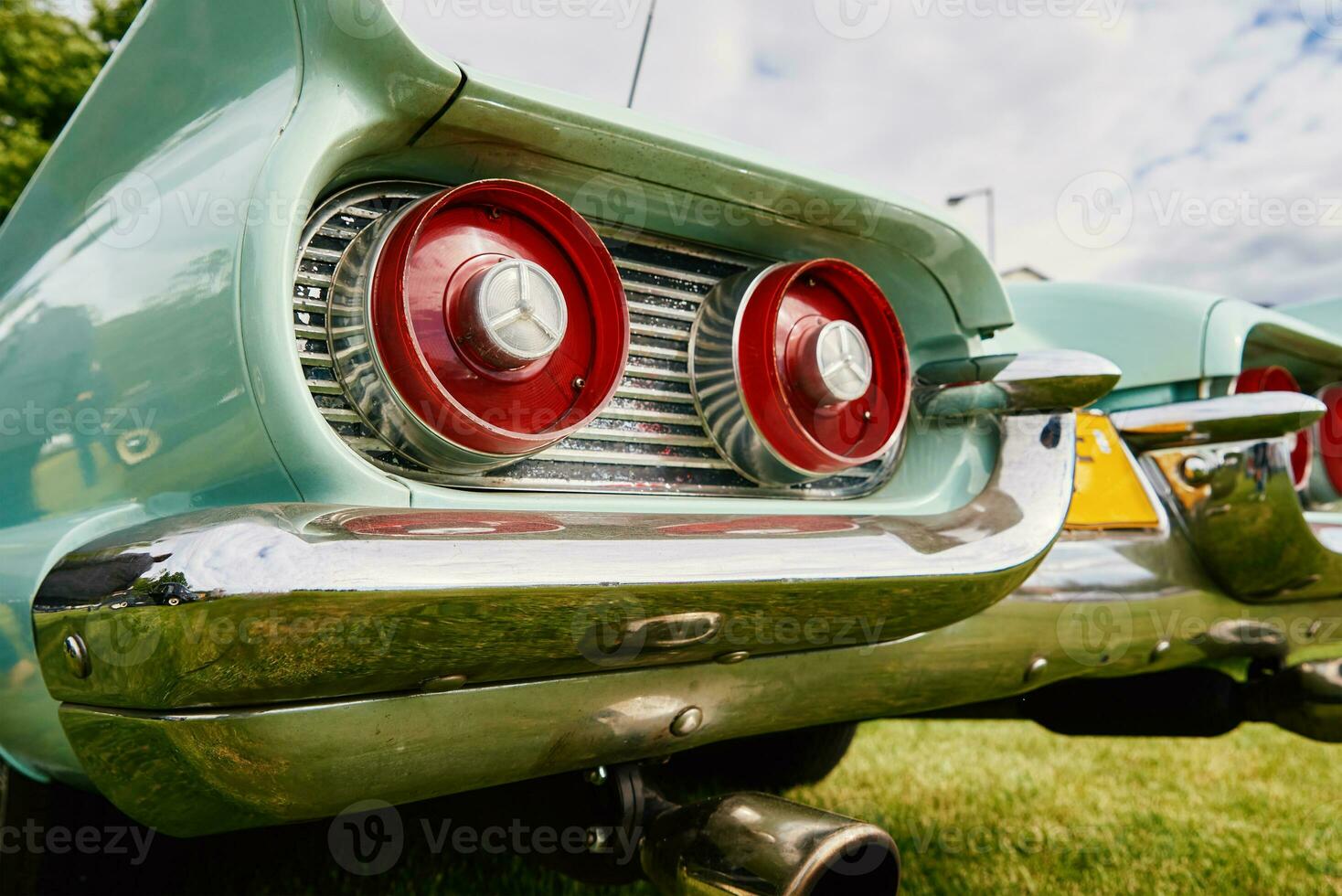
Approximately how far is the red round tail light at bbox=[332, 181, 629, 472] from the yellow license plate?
33.9 inches

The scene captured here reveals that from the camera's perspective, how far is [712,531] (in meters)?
1.06

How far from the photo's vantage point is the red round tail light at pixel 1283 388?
6.42 ft

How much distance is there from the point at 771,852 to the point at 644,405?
57cm

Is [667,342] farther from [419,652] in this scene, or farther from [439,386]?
[419,652]

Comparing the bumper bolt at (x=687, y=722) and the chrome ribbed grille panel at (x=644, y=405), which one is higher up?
the chrome ribbed grille panel at (x=644, y=405)

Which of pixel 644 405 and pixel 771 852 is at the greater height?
pixel 644 405

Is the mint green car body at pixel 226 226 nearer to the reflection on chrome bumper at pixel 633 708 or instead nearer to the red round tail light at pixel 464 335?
the red round tail light at pixel 464 335

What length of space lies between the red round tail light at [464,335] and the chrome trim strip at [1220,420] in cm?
101

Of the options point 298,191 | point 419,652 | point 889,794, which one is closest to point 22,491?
point 298,191

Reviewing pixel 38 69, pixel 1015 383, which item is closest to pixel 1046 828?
pixel 1015 383

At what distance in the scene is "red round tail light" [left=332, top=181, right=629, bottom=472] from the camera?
1.02 m

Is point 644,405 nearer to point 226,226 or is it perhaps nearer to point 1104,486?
point 226,226

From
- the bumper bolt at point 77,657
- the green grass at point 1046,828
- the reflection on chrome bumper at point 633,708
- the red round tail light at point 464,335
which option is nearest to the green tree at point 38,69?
the green grass at point 1046,828

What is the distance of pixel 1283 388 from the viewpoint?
2021 mm
